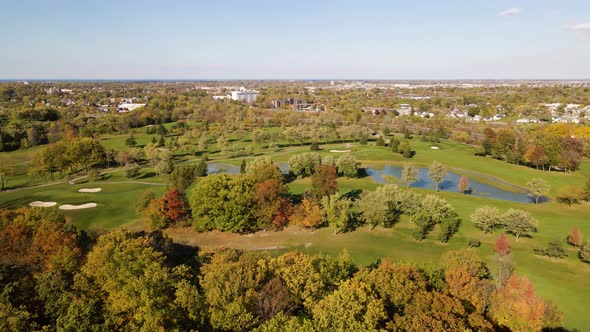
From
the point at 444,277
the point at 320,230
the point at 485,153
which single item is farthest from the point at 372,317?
the point at 485,153

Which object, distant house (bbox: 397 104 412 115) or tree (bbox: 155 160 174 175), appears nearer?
tree (bbox: 155 160 174 175)

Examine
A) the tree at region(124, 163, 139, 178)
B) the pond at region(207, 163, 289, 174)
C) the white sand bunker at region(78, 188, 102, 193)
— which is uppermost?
the tree at region(124, 163, 139, 178)

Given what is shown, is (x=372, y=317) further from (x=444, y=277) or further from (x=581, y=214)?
(x=581, y=214)

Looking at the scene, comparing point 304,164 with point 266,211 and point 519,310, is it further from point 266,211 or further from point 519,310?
point 519,310

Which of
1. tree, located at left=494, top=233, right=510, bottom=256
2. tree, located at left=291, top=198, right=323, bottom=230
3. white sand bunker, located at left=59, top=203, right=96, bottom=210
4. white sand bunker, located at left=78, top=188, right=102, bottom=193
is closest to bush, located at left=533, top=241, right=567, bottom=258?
tree, located at left=494, top=233, right=510, bottom=256

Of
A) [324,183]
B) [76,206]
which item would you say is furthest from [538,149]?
[76,206]

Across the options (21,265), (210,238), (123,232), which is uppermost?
(123,232)

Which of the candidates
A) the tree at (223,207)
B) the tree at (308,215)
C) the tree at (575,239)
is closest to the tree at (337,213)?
the tree at (308,215)

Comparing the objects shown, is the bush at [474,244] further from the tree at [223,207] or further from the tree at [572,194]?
the tree at [572,194]

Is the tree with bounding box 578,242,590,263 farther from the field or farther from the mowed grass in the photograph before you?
the mowed grass
